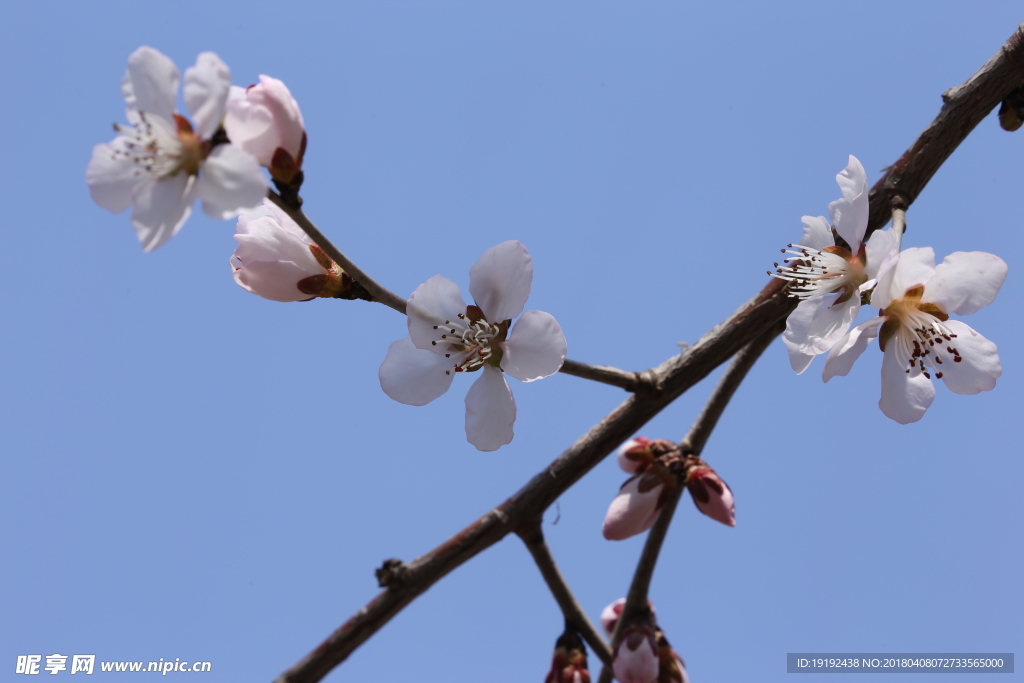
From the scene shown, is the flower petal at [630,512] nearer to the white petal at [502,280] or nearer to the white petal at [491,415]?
the white petal at [491,415]

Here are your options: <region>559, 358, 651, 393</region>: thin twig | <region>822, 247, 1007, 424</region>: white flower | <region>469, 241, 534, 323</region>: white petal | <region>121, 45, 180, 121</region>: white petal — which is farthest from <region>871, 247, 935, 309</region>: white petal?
<region>121, 45, 180, 121</region>: white petal

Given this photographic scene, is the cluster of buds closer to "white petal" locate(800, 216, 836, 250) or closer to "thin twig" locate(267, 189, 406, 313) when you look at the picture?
"white petal" locate(800, 216, 836, 250)

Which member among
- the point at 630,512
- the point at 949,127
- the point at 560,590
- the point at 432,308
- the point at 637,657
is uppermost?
the point at 949,127

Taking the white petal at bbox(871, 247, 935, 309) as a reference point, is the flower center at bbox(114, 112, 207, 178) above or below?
above

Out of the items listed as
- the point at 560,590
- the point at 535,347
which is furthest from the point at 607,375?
the point at 560,590

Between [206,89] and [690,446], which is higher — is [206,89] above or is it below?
above

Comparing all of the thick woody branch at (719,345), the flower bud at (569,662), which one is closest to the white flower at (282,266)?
the thick woody branch at (719,345)

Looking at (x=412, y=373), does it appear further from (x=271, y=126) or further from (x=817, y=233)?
(x=817, y=233)
